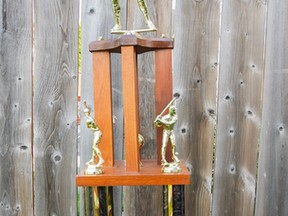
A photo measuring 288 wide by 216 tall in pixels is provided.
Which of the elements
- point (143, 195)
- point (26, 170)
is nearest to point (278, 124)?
point (143, 195)

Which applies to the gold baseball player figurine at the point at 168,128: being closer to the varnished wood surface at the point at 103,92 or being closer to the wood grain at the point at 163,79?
the wood grain at the point at 163,79

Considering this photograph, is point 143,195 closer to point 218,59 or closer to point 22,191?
point 22,191

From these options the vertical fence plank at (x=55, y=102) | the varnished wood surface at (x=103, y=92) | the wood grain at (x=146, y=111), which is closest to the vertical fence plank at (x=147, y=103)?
the wood grain at (x=146, y=111)

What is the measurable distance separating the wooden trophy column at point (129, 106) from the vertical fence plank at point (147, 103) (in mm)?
306

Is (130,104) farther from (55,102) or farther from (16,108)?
(16,108)

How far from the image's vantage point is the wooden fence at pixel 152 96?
4.68 ft

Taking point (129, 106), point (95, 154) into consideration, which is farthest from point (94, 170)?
point (129, 106)

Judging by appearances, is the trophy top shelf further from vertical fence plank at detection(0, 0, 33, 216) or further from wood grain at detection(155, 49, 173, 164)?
vertical fence plank at detection(0, 0, 33, 216)

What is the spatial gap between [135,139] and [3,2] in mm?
873

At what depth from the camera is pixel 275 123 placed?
145 cm

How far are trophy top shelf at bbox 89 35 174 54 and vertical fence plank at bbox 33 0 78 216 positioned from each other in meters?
0.38

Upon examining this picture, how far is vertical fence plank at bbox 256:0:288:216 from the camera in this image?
143 centimetres

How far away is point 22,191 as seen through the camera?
1.46 metres

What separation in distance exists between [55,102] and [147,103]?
0.40 meters
